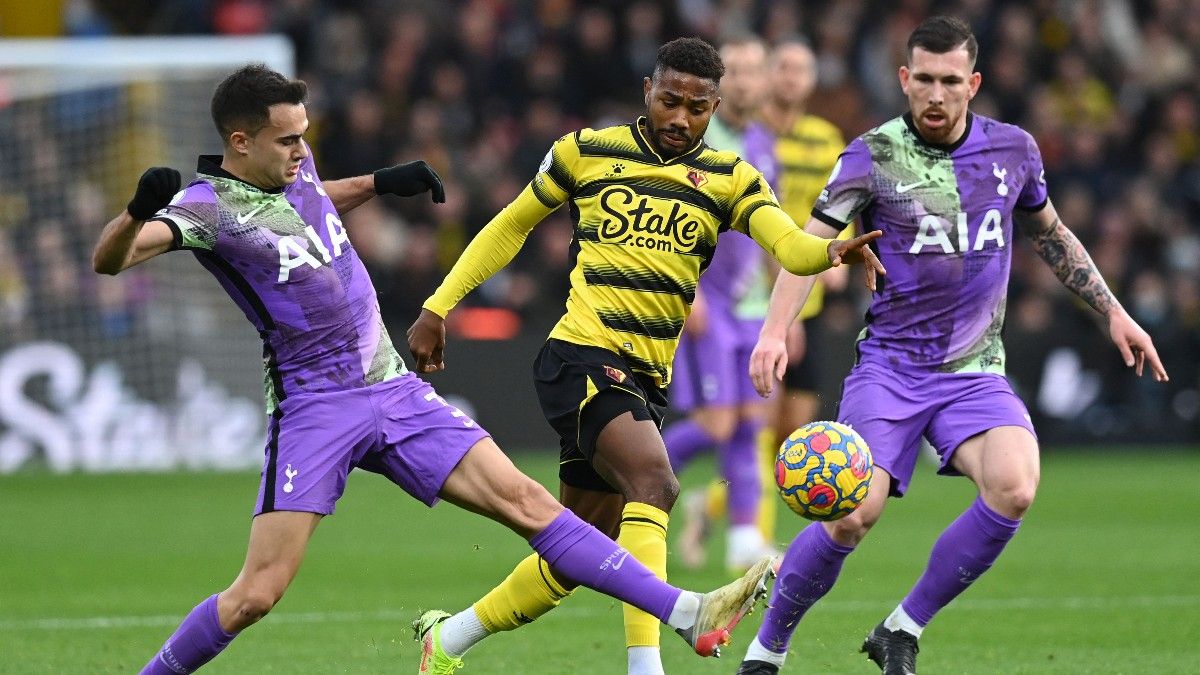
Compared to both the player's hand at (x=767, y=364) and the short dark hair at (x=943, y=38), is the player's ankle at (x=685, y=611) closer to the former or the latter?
the player's hand at (x=767, y=364)

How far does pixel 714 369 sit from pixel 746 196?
3641mm

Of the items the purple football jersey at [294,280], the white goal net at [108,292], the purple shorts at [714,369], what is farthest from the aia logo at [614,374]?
the white goal net at [108,292]

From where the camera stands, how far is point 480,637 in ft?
21.5

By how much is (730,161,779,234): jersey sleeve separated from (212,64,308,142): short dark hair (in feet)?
5.03

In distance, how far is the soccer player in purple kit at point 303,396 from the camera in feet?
19.1

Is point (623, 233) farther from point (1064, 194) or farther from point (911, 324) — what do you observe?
point (1064, 194)

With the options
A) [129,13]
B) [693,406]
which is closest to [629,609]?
[693,406]

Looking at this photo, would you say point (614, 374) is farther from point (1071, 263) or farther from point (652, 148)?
point (1071, 263)

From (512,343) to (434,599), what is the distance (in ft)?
25.2

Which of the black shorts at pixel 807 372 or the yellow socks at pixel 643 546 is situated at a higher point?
the yellow socks at pixel 643 546

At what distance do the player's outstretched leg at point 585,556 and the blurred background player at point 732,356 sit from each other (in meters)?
3.83

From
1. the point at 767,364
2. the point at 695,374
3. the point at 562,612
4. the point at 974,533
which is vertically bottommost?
the point at 562,612

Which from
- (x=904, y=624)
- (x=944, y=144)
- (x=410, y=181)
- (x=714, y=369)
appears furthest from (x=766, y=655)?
(x=714, y=369)

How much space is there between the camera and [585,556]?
5891mm
